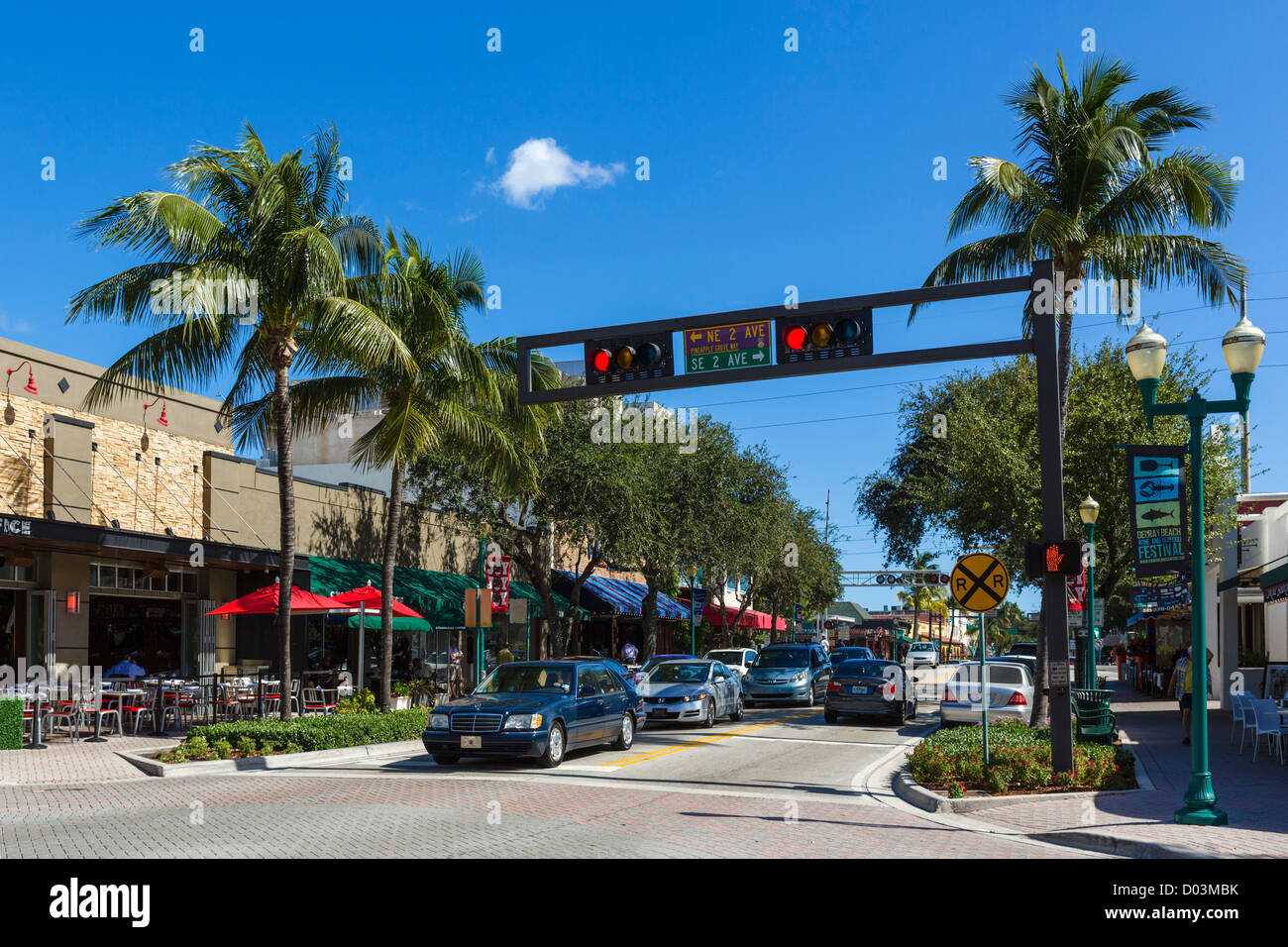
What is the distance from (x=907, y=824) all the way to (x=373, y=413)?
86.6 ft

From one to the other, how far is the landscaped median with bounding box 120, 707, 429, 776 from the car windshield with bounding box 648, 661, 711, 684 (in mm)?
6604

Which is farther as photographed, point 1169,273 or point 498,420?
point 498,420

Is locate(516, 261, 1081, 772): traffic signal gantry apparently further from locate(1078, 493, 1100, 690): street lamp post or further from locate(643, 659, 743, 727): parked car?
locate(643, 659, 743, 727): parked car

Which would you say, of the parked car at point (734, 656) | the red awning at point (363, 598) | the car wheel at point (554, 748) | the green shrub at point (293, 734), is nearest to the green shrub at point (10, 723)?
the green shrub at point (293, 734)

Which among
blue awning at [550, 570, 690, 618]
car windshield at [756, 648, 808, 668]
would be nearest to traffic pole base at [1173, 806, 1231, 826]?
car windshield at [756, 648, 808, 668]

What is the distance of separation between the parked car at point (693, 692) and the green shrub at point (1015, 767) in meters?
7.31

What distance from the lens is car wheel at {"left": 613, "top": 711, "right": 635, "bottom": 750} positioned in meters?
18.1

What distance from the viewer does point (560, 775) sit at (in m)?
14.7

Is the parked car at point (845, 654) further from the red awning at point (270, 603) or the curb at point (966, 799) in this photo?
the curb at point (966, 799)

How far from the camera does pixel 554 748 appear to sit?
15.6 meters

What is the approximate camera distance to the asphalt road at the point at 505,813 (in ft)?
31.0

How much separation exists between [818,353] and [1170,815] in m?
6.89
